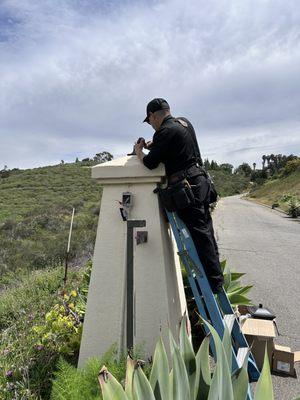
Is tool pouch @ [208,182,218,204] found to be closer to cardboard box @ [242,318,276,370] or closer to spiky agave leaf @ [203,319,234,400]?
cardboard box @ [242,318,276,370]

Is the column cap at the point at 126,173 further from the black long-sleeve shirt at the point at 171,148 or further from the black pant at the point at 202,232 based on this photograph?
the black pant at the point at 202,232

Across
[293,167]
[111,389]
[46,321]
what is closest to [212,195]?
[46,321]

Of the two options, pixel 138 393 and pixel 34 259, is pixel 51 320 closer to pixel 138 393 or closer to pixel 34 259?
pixel 138 393

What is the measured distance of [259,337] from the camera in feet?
13.3

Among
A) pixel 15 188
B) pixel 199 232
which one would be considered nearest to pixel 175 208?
pixel 199 232

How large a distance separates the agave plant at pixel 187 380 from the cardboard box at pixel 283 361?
167cm

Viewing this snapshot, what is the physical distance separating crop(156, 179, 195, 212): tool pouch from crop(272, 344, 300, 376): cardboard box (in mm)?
1789

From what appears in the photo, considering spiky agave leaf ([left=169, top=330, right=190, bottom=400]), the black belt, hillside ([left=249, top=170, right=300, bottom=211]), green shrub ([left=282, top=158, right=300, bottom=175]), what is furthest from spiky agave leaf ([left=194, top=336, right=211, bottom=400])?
green shrub ([left=282, top=158, right=300, bottom=175])

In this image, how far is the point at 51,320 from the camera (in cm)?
418

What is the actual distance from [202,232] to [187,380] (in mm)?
1418

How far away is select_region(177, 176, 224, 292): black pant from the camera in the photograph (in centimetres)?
348

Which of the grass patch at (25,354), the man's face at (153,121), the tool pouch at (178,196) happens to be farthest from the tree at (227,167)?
Answer: the tool pouch at (178,196)

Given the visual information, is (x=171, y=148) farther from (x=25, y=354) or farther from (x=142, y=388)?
(x=25, y=354)

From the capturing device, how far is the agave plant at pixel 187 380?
208 cm
